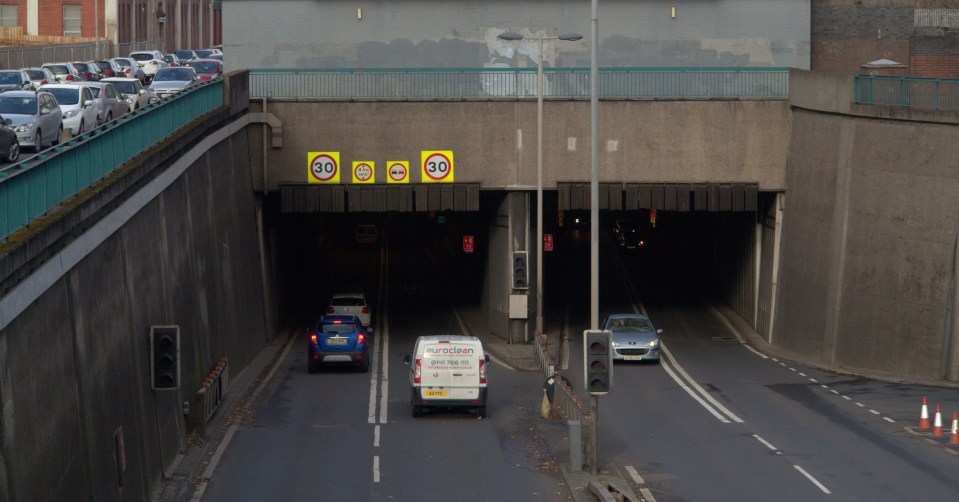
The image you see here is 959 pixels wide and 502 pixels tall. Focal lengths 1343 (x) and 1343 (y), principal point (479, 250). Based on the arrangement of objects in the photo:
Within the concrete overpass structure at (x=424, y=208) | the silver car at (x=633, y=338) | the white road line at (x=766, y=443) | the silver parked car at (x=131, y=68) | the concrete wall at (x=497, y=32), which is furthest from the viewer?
the silver parked car at (x=131, y=68)

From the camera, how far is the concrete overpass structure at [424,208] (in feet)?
61.2

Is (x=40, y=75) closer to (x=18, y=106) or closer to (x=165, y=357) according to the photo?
(x=18, y=106)

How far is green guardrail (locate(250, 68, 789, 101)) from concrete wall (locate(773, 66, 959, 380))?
358 centimetres

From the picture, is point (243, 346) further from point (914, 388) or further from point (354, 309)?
point (914, 388)

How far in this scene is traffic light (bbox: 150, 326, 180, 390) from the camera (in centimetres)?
2352

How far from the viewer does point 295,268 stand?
191 ft

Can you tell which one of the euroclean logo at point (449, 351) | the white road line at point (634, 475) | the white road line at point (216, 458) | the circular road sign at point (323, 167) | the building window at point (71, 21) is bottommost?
the white road line at point (216, 458)

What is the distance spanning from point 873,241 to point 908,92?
4376mm

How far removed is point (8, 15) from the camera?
315ft

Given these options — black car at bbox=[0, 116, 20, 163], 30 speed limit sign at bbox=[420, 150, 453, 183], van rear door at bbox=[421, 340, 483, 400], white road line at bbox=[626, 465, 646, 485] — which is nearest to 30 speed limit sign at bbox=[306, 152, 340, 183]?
30 speed limit sign at bbox=[420, 150, 453, 183]

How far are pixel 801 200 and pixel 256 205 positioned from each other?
1837 centimetres

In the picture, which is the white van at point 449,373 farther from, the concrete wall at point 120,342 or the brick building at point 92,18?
the brick building at point 92,18

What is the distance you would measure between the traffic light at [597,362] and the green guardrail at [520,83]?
22.9 m

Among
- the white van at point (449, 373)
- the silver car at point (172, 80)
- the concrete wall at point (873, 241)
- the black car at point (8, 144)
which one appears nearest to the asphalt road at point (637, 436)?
the white van at point (449, 373)
